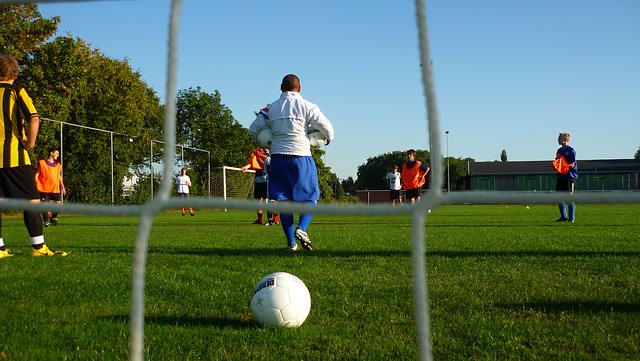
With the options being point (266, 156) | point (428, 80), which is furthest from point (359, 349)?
point (266, 156)

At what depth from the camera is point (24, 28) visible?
1995 cm

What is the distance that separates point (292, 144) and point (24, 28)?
58.3 feet

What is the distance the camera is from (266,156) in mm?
10812

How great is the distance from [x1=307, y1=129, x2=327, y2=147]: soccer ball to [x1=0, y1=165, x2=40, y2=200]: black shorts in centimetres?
230

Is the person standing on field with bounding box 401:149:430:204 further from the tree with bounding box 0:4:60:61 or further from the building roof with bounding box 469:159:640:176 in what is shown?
the building roof with bounding box 469:159:640:176

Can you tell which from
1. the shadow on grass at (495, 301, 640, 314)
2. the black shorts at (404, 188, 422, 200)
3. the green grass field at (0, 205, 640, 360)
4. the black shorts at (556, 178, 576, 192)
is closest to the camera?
the green grass field at (0, 205, 640, 360)

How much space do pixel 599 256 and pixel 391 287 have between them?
2272 mm

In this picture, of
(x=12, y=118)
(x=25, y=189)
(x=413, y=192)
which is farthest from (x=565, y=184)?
(x=12, y=118)

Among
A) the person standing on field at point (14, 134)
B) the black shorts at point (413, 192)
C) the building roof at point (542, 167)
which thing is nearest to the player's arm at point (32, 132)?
the person standing on field at point (14, 134)

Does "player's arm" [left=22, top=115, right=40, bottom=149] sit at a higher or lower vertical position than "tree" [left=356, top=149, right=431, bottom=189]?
lower

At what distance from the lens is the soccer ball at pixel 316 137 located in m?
5.43

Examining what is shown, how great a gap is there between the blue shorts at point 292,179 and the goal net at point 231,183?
21.8 metres

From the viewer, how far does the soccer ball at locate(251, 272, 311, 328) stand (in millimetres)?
2605

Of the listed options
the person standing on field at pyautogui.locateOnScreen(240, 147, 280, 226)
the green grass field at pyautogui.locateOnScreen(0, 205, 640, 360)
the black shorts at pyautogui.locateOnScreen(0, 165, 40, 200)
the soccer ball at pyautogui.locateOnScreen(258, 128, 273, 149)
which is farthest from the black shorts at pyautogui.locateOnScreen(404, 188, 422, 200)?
the black shorts at pyautogui.locateOnScreen(0, 165, 40, 200)
